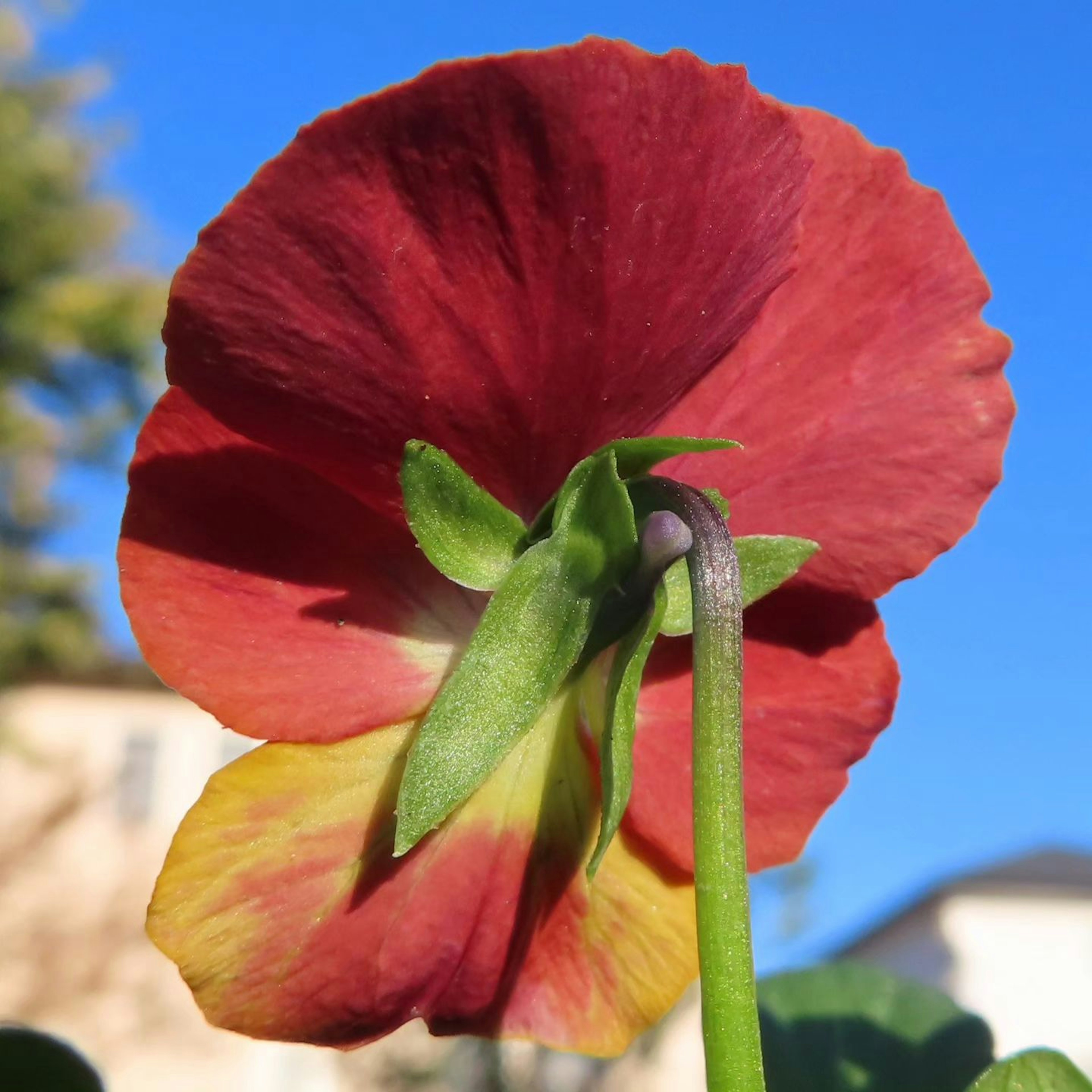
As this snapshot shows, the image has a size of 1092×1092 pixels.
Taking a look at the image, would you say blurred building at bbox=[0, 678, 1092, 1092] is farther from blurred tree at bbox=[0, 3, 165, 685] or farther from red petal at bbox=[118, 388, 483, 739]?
red petal at bbox=[118, 388, 483, 739]

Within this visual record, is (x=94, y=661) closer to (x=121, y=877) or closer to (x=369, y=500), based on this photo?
(x=121, y=877)

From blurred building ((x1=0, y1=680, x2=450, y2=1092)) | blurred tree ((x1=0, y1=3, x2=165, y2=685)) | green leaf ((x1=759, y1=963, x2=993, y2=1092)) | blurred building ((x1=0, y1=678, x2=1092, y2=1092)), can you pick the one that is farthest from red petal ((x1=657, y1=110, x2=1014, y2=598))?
blurred tree ((x1=0, y1=3, x2=165, y2=685))

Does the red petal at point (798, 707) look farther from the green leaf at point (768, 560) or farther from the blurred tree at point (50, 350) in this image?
the blurred tree at point (50, 350)

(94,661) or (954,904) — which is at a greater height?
(94,661)

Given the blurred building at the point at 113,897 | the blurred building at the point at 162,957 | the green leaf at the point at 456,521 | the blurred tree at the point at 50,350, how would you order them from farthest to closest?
the blurred tree at the point at 50,350, the blurred building at the point at 113,897, the blurred building at the point at 162,957, the green leaf at the point at 456,521

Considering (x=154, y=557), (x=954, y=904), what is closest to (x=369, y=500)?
(x=154, y=557)

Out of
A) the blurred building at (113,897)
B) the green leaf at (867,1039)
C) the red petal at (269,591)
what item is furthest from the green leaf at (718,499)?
the blurred building at (113,897)

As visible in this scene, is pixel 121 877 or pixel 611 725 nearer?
pixel 611 725
